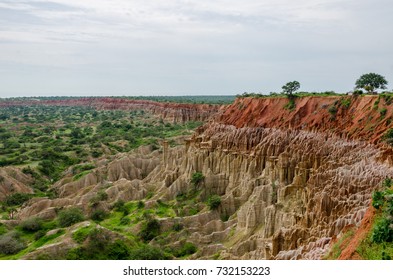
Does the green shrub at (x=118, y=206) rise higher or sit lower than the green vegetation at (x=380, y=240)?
lower

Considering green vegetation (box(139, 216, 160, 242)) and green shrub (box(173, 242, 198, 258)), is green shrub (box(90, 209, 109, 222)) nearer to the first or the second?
green vegetation (box(139, 216, 160, 242))

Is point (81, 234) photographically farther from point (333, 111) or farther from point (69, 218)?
point (333, 111)

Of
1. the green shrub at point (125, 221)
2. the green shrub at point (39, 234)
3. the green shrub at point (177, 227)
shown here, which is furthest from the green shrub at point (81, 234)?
the green shrub at point (125, 221)

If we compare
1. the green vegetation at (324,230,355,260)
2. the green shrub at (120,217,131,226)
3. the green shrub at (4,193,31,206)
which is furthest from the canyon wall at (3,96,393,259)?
the green shrub at (120,217,131,226)

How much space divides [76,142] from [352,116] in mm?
58323

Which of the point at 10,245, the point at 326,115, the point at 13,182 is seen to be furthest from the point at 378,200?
the point at 13,182

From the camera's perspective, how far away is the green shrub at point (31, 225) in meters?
31.1

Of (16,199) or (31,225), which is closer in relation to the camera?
(31,225)

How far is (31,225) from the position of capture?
102 ft

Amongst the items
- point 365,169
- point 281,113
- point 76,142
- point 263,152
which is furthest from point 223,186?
point 76,142

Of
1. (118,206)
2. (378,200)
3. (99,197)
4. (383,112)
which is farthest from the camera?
(99,197)

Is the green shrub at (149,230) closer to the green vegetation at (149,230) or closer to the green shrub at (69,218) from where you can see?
the green vegetation at (149,230)

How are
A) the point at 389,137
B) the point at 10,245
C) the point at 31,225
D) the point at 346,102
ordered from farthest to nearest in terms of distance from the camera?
1. the point at 31,225
2. the point at 346,102
3. the point at 10,245
4. the point at 389,137

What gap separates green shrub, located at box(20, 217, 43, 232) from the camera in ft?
102
